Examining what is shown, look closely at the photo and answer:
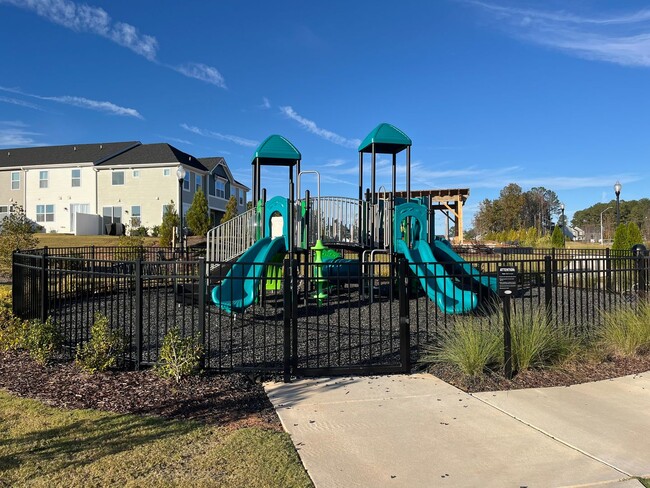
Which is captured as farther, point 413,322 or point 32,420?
point 413,322

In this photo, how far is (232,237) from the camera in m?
12.4

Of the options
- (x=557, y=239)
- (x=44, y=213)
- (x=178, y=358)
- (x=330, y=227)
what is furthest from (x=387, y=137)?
(x=44, y=213)

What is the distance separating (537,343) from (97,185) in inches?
1556

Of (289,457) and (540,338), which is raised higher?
(540,338)

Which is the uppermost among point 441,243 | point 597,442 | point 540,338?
point 441,243

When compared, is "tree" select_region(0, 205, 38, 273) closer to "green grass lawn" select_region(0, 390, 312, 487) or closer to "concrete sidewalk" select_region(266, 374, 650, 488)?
"green grass lawn" select_region(0, 390, 312, 487)

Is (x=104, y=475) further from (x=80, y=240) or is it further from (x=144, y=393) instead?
(x=80, y=240)

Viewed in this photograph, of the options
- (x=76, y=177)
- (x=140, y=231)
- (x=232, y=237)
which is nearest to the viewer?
(x=232, y=237)

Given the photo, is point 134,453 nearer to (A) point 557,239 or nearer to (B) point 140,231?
(A) point 557,239

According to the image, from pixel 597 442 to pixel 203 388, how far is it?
358cm

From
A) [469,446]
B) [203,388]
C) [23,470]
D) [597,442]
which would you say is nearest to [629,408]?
[597,442]

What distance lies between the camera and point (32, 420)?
417 centimetres

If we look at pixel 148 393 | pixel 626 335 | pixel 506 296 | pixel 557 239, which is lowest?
pixel 148 393

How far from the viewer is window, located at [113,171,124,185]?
38.9 meters
